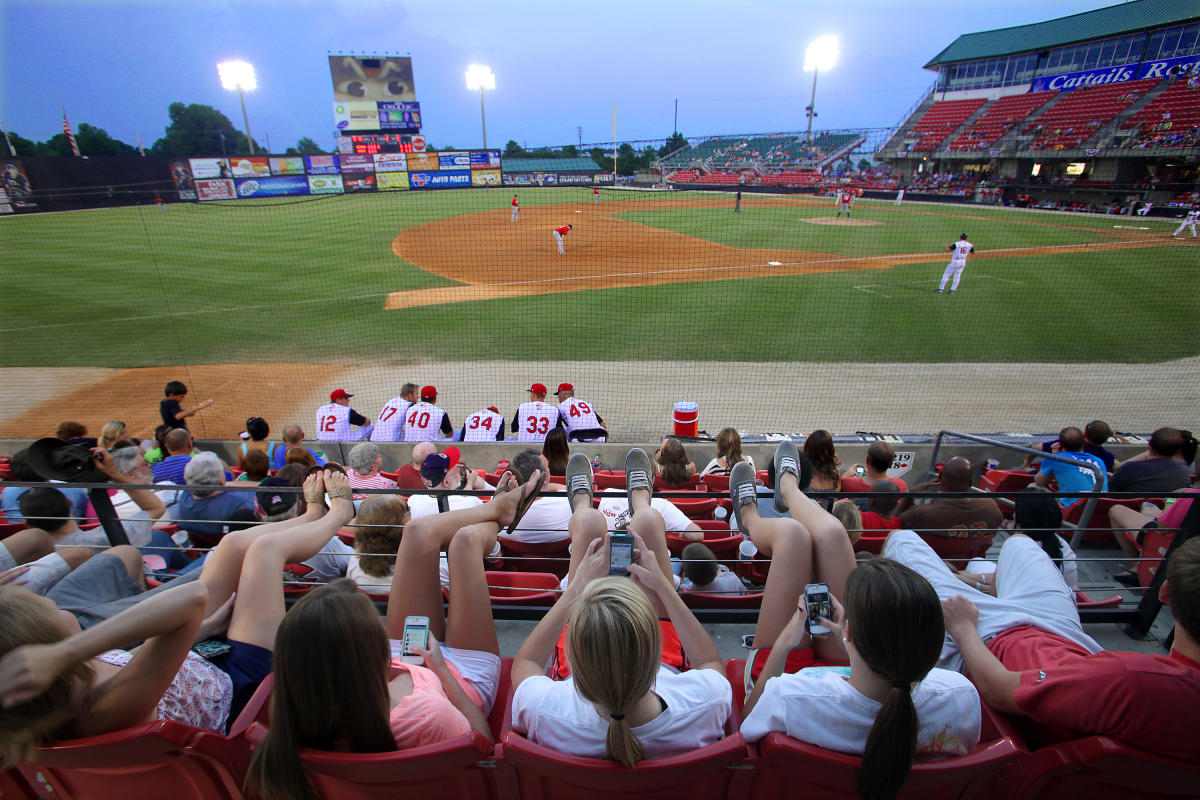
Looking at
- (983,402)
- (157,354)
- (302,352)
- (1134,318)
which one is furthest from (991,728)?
(1134,318)

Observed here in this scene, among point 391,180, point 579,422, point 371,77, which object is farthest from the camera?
point 371,77

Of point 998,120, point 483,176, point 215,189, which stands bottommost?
point 215,189

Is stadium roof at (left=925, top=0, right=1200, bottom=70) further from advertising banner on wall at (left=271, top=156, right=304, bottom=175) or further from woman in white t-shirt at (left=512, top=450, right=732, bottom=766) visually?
advertising banner on wall at (left=271, top=156, right=304, bottom=175)

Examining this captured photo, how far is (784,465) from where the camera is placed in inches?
105

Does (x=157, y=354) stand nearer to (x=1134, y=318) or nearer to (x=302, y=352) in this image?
(x=302, y=352)

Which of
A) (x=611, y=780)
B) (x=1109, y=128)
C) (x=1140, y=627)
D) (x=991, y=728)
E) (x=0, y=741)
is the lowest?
(x=1140, y=627)

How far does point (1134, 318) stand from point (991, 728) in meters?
14.1

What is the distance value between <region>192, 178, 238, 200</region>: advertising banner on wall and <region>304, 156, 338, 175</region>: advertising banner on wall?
4.38 metres

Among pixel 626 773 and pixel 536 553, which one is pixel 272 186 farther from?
pixel 626 773

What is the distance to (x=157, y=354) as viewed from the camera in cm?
1043

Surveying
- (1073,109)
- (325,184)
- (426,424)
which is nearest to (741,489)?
(426,424)

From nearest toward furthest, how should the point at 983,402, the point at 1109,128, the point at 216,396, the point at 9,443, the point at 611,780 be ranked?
1. the point at 611,780
2. the point at 9,443
3. the point at 983,402
4. the point at 216,396
5. the point at 1109,128

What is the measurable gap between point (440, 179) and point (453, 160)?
1.48 metres

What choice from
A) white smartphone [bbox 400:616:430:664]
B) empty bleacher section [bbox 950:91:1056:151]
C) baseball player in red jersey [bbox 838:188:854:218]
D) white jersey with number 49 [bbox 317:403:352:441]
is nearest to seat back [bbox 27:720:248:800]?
white smartphone [bbox 400:616:430:664]
